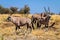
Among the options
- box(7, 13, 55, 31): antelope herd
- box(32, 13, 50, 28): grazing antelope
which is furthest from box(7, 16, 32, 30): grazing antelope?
box(32, 13, 50, 28): grazing antelope

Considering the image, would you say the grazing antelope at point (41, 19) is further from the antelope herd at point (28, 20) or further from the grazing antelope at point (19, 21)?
the grazing antelope at point (19, 21)

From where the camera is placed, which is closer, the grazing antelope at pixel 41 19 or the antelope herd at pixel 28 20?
the antelope herd at pixel 28 20

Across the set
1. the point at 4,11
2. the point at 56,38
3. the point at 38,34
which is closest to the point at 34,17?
the point at 38,34

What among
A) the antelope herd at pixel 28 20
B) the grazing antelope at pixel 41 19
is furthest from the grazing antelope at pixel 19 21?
the grazing antelope at pixel 41 19

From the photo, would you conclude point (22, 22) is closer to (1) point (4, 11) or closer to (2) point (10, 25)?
(2) point (10, 25)

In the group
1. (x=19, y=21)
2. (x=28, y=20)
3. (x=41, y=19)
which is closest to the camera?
(x=19, y=21)

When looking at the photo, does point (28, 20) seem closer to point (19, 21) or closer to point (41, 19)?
point (19, 21)

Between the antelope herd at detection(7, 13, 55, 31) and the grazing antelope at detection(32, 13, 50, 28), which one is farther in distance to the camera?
the grazing antelope at detection(32, 13, 50, 28)

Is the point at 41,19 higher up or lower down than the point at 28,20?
lower down

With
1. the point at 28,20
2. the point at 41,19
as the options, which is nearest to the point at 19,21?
the point at 28,20

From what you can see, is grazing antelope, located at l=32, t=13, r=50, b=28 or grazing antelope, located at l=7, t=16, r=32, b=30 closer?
grazing antelope, located at l=7, t=16, r=32, b=30

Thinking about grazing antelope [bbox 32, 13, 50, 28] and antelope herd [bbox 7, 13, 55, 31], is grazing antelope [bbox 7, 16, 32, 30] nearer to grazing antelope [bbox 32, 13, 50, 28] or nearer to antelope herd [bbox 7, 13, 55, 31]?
antelope herd [bbox 7, 13, 55, 31]

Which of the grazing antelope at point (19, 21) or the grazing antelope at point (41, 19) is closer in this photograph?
the grazing antelope at point (19, 21)

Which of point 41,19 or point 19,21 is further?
point 41,19
